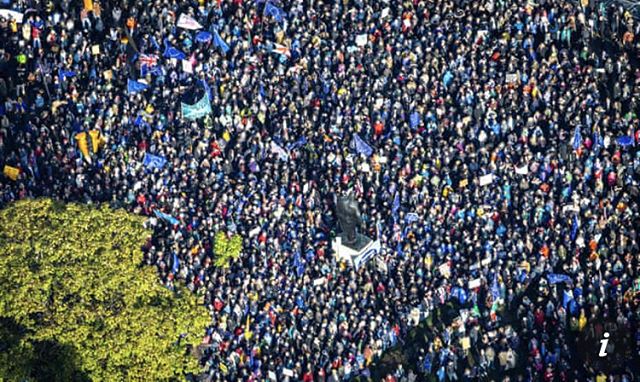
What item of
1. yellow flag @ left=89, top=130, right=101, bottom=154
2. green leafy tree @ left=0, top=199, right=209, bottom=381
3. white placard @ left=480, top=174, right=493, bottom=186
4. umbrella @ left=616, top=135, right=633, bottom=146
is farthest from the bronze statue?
umbrella @ left=616, top=135, right=633, bottom=146

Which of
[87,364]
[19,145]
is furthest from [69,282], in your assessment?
[19,145]

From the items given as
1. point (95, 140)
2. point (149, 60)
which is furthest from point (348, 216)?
point (149, 60)

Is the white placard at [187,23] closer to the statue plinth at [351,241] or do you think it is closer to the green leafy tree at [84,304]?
A: the statue plinth at [351,241]

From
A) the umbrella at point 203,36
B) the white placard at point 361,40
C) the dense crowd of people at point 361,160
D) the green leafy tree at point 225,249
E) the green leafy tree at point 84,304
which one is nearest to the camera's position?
the green leafy tree at point 84,304

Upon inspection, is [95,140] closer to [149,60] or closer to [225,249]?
[149,60]

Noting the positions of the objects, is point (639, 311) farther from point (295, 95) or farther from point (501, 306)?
point (295, 95)

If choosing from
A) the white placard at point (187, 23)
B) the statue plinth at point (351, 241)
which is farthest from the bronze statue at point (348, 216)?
the white placard at point (187, 23)

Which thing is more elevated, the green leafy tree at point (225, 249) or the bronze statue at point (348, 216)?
the bronze statue at point (348, 216)
